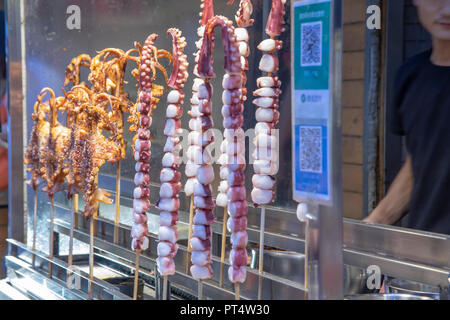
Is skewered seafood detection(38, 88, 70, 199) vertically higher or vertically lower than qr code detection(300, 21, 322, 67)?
lower

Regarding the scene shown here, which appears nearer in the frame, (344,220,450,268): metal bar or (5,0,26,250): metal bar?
(344,220,450,268): metal bar

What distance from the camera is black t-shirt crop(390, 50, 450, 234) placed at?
60.2 inches

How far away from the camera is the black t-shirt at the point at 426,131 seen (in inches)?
60.2

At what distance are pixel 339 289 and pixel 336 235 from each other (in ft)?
0.30

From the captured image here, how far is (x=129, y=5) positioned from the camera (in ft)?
7.62

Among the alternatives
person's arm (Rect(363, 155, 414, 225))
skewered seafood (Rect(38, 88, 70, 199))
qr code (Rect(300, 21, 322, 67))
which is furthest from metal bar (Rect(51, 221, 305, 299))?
qr code (Rect(300, 21, 322, 67))

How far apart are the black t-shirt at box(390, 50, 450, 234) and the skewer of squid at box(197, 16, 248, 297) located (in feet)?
1.37

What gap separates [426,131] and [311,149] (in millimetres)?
526

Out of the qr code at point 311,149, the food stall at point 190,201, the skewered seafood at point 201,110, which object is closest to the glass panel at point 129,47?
the food stall at point 190,201

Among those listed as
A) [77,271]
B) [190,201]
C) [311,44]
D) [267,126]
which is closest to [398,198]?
[267,126]

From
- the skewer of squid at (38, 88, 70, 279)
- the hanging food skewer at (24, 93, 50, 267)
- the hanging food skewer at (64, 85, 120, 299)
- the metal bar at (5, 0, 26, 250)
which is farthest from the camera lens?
the metal bar at (5, 0, 26, 250)

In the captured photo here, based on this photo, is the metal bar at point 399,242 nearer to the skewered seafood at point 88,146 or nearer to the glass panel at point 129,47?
the glass panel at point 129,47

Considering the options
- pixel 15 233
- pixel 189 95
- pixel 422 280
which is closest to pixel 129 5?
pixel 189 95

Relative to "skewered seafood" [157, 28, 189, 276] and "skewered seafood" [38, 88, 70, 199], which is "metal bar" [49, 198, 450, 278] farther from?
"skewered seafood" [38, 88, 70, 199]
